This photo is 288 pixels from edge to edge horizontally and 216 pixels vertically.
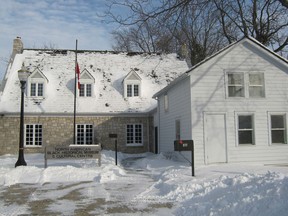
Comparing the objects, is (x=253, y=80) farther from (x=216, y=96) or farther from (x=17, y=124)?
(x=17, y=124)

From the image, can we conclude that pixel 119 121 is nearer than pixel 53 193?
No

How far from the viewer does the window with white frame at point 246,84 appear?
1720cm

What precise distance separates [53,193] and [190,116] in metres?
8.21

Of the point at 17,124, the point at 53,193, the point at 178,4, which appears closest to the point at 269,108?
the point at 178,4

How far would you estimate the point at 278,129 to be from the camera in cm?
1730

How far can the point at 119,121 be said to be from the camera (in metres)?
25.7

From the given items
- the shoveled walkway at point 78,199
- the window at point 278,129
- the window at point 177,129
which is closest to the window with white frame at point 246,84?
the window at point 278,129

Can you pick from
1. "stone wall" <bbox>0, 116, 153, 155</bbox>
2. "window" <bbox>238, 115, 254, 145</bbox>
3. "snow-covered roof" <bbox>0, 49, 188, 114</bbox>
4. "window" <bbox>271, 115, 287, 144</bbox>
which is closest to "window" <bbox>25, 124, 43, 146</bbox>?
"stone wall" <bbox>0, 116, 153, 155</bbox>

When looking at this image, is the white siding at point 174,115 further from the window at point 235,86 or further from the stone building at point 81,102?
the stone building at point 81,102

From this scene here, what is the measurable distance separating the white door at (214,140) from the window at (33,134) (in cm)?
1354

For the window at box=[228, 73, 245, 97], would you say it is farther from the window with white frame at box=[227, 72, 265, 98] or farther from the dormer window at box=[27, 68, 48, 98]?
the dormer window at box=[27, 68, 48, 98]

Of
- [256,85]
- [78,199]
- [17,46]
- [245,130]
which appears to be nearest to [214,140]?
[245,130]

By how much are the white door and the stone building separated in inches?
338

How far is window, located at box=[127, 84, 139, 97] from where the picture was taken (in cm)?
2723
